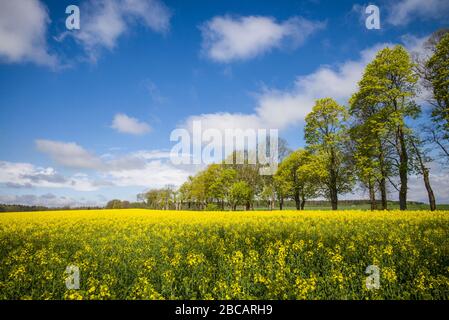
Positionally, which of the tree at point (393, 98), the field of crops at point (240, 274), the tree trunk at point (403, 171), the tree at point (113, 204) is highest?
the tree at point (393, 98)

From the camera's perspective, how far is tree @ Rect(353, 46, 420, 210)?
22703 millimetres

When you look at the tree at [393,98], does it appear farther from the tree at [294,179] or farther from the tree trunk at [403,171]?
the tree at [294,179]

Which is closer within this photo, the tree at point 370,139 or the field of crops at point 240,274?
the field of crops at point 240,274

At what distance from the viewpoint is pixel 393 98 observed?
23.6m

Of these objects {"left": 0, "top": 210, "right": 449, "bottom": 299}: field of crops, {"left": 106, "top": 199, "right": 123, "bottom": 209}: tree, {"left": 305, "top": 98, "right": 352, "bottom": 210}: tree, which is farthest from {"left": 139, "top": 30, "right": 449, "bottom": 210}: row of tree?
{"left": 106, "top": 199, "right": 123, "bottom": 209}: tree

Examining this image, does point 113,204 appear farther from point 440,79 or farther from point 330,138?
point 440,79

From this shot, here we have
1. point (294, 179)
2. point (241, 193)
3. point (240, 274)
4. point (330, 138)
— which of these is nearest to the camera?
point (240, 274)

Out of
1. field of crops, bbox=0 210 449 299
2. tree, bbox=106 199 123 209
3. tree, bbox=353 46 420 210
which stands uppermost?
tree, bbox=353 46 420 210

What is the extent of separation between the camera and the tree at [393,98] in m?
22.7

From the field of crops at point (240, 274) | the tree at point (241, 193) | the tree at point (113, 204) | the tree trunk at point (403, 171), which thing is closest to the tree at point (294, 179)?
the tree at point (241, 193)

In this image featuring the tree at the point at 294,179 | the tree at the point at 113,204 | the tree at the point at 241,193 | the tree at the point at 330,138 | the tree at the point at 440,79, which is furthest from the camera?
the tree at the point at 113,204

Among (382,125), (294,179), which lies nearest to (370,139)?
(382,125)

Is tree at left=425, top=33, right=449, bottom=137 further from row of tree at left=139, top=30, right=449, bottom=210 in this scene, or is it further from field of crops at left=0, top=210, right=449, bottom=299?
field of crops at left=0, top=210, right=449, bottom=299
